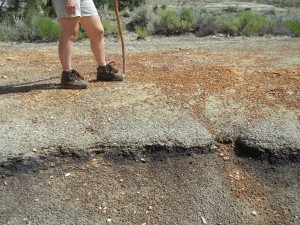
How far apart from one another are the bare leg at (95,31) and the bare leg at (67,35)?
0.45 ft

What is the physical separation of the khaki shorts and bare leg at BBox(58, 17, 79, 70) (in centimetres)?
6

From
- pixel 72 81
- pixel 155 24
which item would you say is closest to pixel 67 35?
pixel 72 81

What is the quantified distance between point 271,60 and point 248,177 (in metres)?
2.43

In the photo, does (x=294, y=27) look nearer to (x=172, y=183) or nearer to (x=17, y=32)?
(x=17, y=32)

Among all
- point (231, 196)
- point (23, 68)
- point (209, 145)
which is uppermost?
point (23, 68)

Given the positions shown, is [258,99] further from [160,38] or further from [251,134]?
[160,38]

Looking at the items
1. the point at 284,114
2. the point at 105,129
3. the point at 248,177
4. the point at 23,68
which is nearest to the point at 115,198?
the point at 105,129

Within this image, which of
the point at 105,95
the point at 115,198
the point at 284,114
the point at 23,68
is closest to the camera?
the point at 115,198

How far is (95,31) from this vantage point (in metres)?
4.47

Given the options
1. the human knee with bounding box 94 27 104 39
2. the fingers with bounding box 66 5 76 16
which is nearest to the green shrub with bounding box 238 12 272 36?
the human knee with bounding box 94 27 104 39

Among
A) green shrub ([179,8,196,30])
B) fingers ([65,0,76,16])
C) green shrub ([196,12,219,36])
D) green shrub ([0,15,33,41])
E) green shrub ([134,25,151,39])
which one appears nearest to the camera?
fingers ([65,0,76,16])

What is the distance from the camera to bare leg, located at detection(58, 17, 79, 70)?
4.23m

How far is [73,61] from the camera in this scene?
5.77m

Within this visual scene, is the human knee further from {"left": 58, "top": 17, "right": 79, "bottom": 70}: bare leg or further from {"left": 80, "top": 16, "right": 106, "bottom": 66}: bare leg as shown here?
{"left": 58, "top": 17, "right": 79, "bottom": 70}: bare leg
